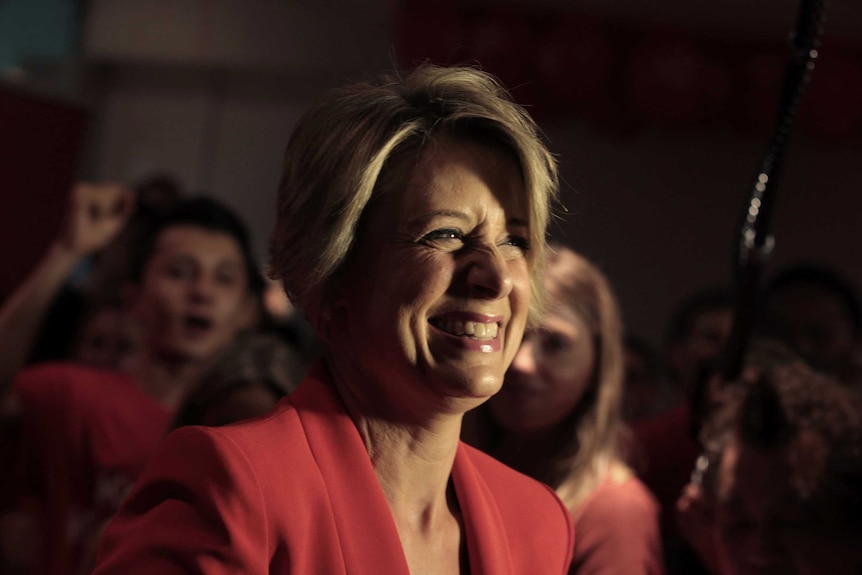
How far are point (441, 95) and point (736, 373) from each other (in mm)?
573

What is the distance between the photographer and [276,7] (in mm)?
4070

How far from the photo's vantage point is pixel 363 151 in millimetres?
808

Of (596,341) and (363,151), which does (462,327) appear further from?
(596,341)

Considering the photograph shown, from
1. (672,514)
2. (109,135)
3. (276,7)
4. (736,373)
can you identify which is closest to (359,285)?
(736,373)

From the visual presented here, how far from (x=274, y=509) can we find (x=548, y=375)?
2.15 feet

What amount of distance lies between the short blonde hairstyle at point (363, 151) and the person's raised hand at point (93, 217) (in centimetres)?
92

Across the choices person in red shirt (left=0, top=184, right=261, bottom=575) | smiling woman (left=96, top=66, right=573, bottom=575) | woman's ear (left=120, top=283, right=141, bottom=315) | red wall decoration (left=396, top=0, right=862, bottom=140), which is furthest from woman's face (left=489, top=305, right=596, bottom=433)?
red wall decoration (left=396, top=0, right=862, bottom=140)

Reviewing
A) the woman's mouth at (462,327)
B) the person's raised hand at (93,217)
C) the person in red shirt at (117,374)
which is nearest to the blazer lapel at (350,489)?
the woman's mouth at (462,327)

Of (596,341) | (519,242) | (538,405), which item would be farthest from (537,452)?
(519,242)

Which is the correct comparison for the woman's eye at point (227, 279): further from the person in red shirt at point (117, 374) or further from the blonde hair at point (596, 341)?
the blonde hair at point (596, 341)

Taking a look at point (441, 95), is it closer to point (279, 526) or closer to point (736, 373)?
point (279, 526)

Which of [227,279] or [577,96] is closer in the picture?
[227,279]

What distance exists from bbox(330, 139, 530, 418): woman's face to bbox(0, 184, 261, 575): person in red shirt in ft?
2.53

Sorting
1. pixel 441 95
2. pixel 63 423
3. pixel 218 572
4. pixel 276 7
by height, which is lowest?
pixel 63 423
